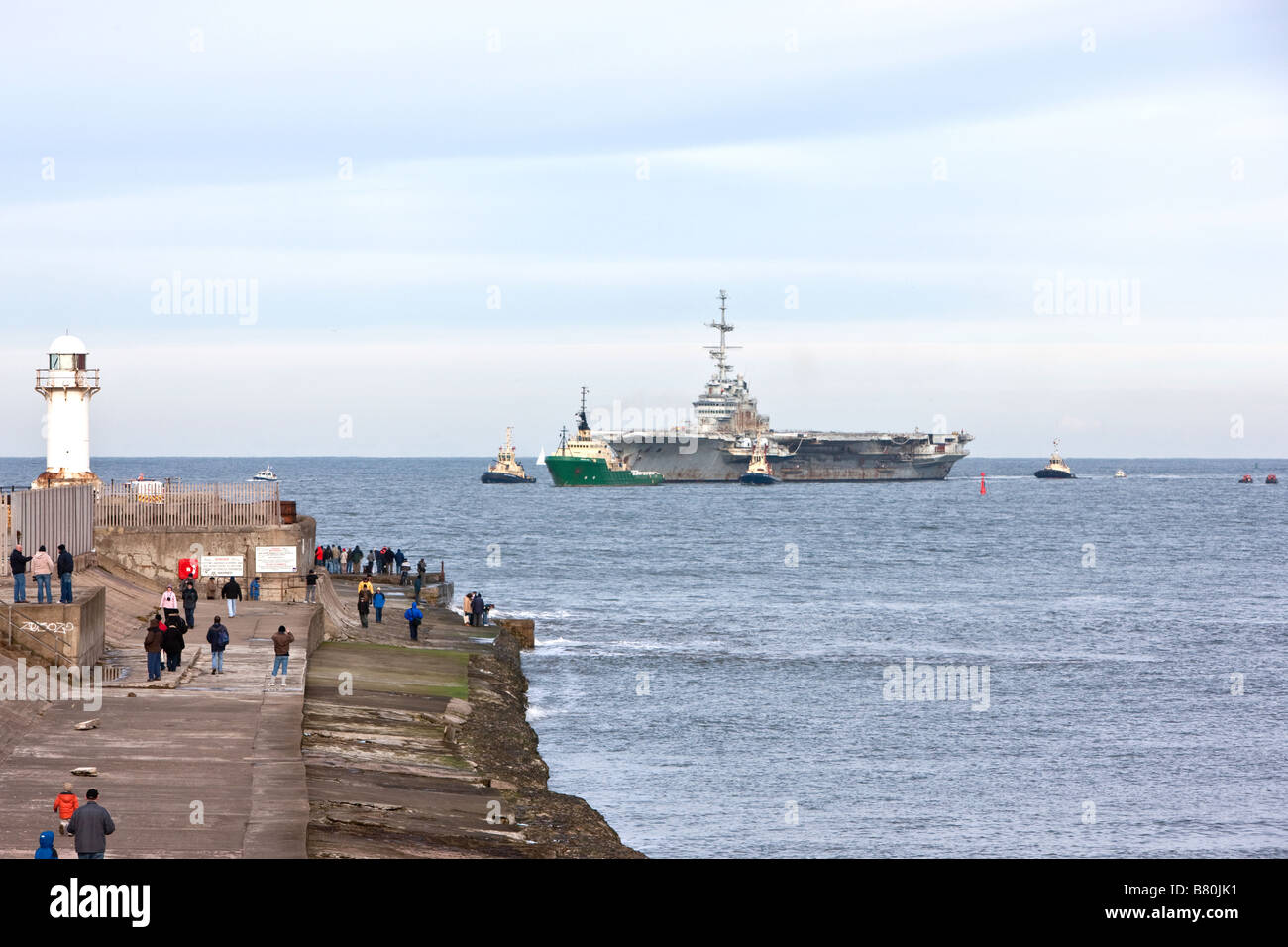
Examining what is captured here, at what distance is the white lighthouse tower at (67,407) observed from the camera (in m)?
37.2

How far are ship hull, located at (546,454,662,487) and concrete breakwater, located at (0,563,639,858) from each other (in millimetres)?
139851

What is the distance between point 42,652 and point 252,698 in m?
2.98

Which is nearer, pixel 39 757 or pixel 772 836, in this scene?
pixel 39 757

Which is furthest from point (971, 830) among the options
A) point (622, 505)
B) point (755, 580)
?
point (622, 505)

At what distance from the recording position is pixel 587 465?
169 metres

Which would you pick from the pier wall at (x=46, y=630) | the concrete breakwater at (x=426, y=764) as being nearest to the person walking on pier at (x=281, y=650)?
the concrete breakwater at (x=426, y=764)

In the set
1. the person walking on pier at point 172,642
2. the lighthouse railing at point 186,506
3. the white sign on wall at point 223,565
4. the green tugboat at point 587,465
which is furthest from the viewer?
the green tugboat at point 587,465

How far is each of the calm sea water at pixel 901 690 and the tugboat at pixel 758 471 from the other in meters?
89.6

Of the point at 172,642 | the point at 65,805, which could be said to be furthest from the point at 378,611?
the point at 65,805

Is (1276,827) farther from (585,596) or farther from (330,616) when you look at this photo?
(585,596)

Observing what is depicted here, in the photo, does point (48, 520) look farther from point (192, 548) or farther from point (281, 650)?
point (281, 650)

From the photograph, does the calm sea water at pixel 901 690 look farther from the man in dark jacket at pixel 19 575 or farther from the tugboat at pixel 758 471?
the tugboat at pixel 758 471
